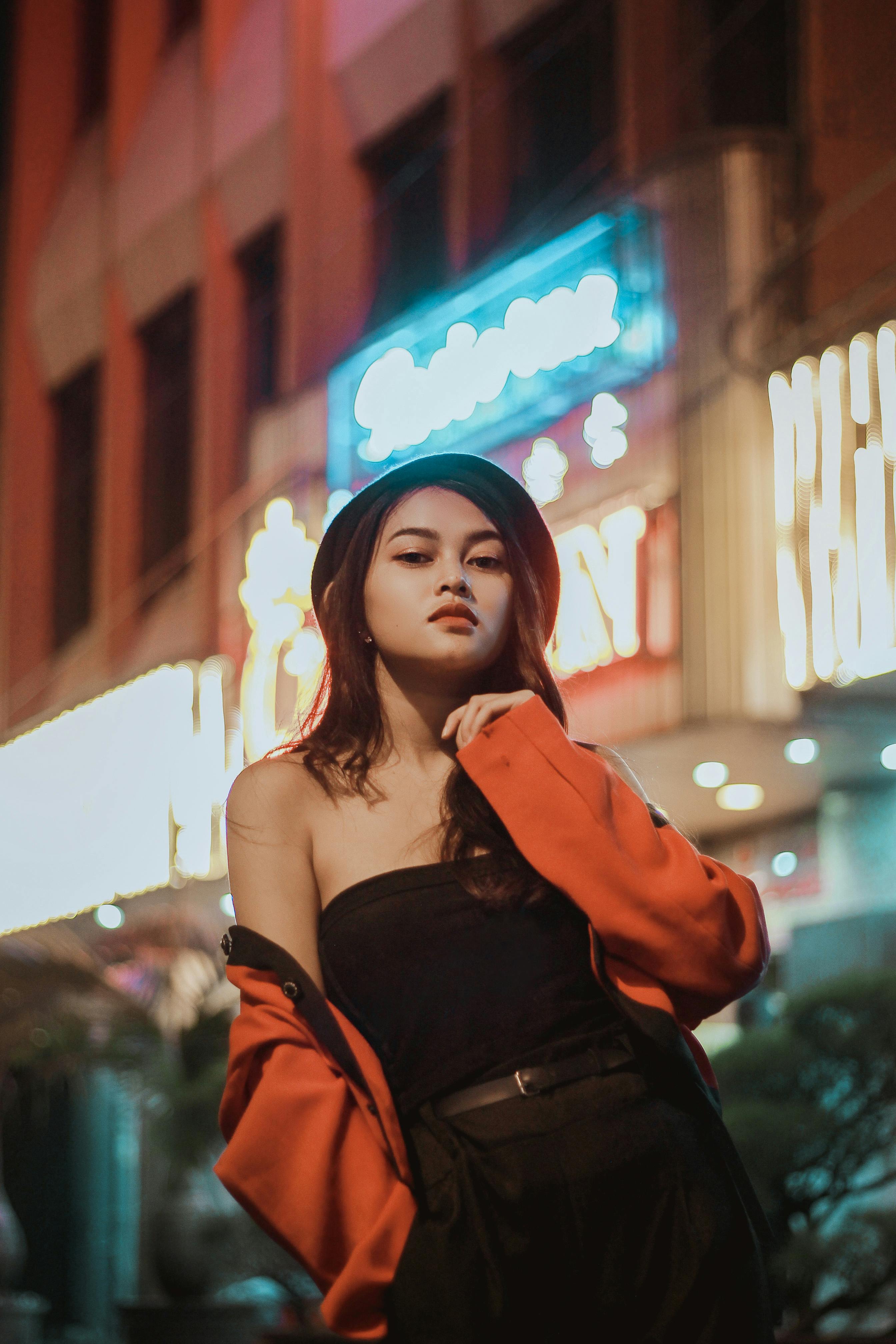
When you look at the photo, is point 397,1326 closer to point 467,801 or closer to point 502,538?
point 467,801

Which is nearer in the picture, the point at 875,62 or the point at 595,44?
the point at 875,62

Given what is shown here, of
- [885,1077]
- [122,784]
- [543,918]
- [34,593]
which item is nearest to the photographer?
[543,918]

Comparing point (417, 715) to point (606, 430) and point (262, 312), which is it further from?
point (262, 312)

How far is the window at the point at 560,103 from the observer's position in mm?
9484

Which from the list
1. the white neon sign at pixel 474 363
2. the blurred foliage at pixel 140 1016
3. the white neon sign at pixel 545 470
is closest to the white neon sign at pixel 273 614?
the white neon sign at pixel 474 363

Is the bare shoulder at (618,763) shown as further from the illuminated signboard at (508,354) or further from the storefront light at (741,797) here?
the storefront light at (741,797)

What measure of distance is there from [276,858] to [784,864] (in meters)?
6.90

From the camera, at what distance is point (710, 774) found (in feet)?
26.2

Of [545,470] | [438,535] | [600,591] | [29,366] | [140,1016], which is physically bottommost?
[140,1016]

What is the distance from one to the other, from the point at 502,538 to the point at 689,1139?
766 mm

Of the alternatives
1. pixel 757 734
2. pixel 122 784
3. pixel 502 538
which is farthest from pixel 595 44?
pixel 502 538

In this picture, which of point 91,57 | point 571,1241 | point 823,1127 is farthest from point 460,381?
point 91,57

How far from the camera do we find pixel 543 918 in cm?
190

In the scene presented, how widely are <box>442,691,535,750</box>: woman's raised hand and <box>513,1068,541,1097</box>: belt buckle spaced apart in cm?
38
